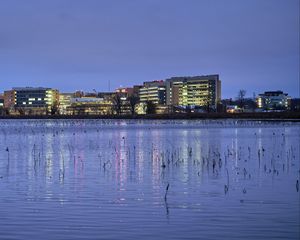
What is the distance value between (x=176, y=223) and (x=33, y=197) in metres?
7.06

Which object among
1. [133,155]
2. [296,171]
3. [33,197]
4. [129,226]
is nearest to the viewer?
[129,226]

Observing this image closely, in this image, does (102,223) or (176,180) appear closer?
(102,223)

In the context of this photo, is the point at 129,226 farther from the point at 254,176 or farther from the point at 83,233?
the point at 254,176

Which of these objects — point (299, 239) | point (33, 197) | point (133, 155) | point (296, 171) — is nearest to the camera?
point (299, 239)

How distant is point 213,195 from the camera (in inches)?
833

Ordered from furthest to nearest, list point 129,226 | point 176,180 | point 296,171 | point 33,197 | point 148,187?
point 296,171 → point 176,180 → point 148,187 → point 33,197 → point 129,226

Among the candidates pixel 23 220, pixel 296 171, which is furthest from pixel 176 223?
pixel 296 171

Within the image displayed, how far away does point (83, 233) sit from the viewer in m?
14.8

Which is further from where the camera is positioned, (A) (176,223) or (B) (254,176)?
(B) (254,176)

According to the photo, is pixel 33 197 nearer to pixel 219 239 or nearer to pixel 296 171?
pixel 219 239

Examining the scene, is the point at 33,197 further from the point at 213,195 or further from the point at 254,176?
the point at 254,176

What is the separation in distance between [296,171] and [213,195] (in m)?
9.39

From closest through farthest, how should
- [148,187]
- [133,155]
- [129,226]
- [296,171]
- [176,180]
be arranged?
[129,226], [148,187], [176,180], [296,171], [133,155]

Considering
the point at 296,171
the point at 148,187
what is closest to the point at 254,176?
the point at 296,171
